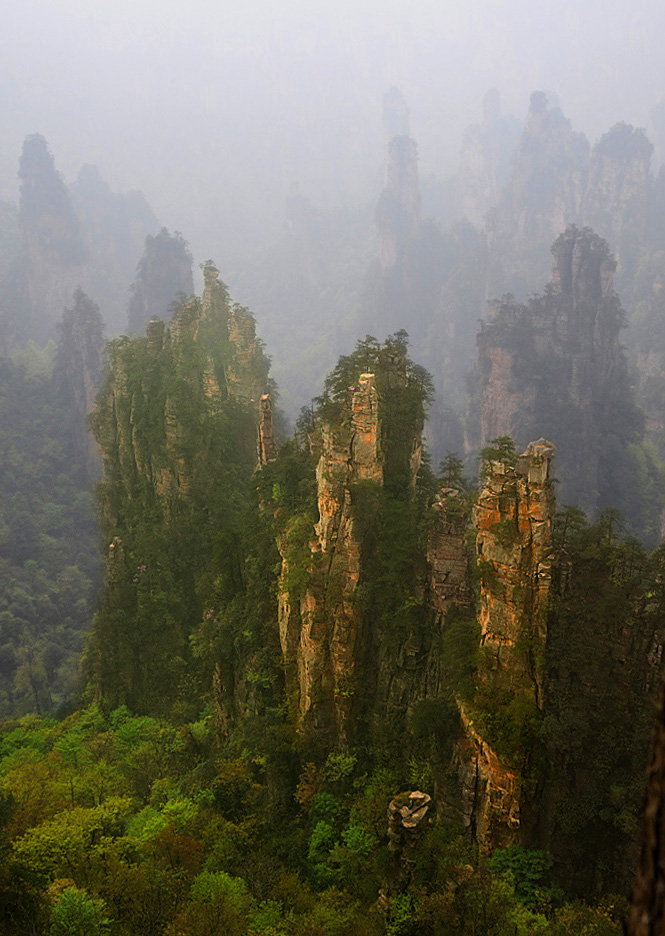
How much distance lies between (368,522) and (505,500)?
5.21m

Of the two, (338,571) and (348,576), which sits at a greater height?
(338,571)

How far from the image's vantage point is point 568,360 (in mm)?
62562

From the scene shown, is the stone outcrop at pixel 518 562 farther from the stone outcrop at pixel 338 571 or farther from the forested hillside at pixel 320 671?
the stone outcrop at pixel 338 571

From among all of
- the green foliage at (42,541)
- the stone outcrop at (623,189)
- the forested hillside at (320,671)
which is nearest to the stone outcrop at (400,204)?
the stone outcrop at (623,189)

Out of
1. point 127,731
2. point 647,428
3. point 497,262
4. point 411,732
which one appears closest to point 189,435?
point 127,731

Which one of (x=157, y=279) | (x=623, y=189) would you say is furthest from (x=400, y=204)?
(x=157, y=279)

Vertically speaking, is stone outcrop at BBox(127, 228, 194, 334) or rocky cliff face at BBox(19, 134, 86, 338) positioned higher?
rocky cliff face at BBox(19, 134, 86, 338)

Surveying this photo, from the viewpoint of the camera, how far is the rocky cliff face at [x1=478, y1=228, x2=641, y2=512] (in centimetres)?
6075

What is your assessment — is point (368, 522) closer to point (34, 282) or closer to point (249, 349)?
point (249, 349)

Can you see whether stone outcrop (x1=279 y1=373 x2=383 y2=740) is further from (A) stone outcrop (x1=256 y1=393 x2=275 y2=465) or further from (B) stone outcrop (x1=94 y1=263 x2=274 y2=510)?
(B) stone outcrop (x1=94 y1=263 x2=274 y2=510)

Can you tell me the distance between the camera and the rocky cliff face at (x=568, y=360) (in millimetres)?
60750

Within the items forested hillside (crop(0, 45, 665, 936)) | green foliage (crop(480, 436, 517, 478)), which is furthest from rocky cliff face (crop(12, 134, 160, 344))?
green foliage (crop(480, 436, 517, 478))

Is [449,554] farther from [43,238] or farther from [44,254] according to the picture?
[43,238]

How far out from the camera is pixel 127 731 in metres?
29.9
